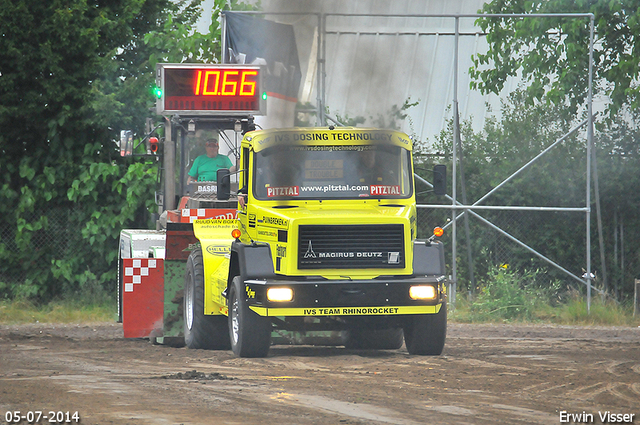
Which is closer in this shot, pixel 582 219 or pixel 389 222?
pixel 389 222

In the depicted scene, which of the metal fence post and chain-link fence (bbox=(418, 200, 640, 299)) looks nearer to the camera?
the metal fence post

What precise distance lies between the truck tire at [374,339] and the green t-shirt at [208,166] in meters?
3.01

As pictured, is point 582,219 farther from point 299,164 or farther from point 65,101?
point 65,101

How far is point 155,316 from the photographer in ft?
40.9

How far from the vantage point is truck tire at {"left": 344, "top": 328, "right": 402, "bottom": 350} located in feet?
39.5

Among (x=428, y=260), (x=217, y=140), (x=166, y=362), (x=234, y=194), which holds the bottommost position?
(x=166, y=362)

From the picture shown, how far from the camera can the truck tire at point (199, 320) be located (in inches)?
460

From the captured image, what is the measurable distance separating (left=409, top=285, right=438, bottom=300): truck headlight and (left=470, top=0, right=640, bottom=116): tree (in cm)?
699

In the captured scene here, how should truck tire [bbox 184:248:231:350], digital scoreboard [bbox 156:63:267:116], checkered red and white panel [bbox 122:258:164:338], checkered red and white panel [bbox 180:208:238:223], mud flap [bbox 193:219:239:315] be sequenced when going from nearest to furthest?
1. mud flap [bbox 193:219:239:315]
2. truck tire [bbox 184:248:231:350]
3. checkered red and white panel [bbox 122:258:164:338]
4. checkered red and white panel [bbox 180:208:238:223]
5. digital scoreboard [bbox 156:63:267:116]

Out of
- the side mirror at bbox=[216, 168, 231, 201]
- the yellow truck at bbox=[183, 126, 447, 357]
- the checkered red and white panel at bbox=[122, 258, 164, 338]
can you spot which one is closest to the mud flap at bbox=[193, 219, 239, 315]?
the yellow truck at bbox=[183, 126, 447, 357]

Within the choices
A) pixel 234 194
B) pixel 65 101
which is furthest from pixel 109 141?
pixel 234 194

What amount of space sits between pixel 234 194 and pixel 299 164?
1.77m

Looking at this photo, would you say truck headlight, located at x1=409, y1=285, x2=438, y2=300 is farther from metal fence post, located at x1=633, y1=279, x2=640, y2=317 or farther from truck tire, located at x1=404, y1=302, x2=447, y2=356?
metal fence post, located at x1=633, y1=279, x2=640, y2=317

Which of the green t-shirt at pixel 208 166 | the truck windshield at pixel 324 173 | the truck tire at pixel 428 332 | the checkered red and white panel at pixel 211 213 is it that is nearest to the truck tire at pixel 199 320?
the checkered red and white panel at pixel 211 213
